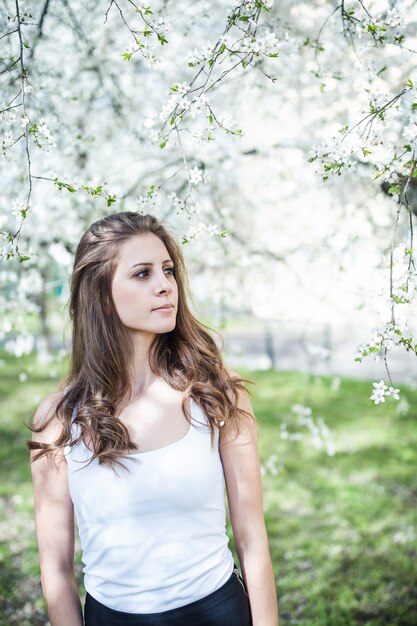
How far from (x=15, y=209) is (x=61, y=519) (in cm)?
89

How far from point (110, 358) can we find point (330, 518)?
3.45 meters

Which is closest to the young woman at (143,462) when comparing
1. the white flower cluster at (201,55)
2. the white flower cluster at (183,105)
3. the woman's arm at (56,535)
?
the woman's arm at (56,535)

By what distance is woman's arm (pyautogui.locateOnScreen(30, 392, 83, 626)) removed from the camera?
176cm

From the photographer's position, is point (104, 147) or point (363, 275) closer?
point (104, 147)

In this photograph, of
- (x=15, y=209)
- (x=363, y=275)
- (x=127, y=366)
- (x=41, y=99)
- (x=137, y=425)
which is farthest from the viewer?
(x=363, y=275)

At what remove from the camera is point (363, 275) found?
15.2ft

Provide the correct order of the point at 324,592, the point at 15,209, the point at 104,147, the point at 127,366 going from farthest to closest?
the point at 104,147 → the point at 324,592 → the point at 127,366 → the point at 15,209

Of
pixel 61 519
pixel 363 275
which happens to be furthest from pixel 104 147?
pixel 61 519

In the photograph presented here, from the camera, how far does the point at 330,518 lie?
188 inches

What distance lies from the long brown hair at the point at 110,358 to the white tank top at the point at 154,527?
0.12 m

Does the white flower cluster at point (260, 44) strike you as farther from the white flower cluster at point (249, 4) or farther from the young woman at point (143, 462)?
the young woman at point (143, 462)

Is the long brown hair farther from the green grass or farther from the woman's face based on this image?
the green grass

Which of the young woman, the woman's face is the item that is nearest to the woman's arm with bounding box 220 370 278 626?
the young woman

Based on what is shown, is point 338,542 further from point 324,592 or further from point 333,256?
point 333,256
